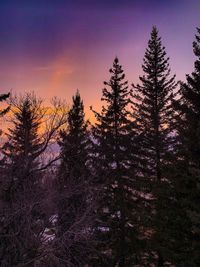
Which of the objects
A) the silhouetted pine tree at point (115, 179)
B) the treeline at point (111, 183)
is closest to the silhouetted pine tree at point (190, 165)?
the treeline at point (111, 183)

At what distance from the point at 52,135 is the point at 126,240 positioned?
10.2 m

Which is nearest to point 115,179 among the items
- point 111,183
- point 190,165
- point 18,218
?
point 111,183

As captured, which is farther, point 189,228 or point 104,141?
point 104,141

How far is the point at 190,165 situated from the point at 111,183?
7991 mm

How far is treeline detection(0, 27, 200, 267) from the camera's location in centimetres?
1518

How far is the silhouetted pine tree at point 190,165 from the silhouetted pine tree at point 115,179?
21.6ft

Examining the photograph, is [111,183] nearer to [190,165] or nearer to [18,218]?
[190,165]

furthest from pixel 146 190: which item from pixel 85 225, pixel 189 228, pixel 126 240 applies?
pixel 85 225

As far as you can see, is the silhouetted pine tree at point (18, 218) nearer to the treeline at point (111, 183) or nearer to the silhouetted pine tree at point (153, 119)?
the treeline at point (111, 183)

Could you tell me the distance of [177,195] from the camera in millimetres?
19141

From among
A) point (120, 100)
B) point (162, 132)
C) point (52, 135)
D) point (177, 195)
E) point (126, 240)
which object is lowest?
point (126, 240)

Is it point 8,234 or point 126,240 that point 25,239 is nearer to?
point 8,234

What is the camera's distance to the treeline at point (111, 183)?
15.2 m

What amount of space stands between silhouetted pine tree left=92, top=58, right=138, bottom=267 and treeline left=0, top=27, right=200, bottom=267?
0.07m
